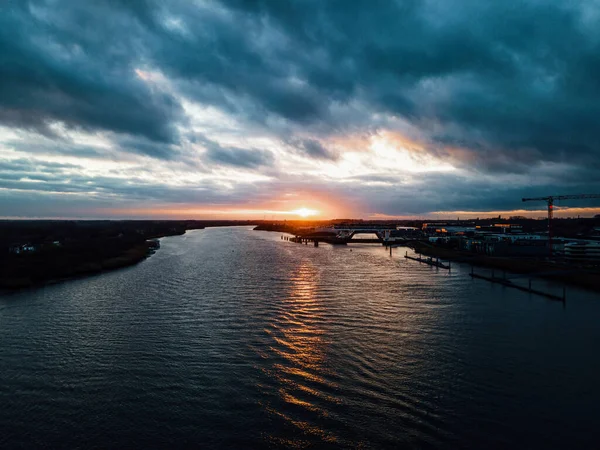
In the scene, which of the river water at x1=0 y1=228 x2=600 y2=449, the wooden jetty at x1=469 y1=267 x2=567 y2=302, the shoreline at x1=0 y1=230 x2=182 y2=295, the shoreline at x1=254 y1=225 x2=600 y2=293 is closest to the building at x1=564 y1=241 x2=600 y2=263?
the shoreline at x1=254 y1=225 x2=600 y2=293

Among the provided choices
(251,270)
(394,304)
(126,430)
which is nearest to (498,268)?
(394,304)

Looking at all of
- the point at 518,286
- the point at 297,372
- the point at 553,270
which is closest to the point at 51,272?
the point at 297,372

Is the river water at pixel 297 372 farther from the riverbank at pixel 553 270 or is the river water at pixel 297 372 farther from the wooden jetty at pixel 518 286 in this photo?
the riverbank at pixel 553 270

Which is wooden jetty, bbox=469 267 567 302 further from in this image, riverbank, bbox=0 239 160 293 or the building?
riverbank, bbox=0 239 160 293

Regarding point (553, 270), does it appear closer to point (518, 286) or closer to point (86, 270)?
point (518, 286)

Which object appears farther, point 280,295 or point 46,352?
point 280,295

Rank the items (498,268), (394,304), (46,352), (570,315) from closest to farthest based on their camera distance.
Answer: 1. (46,352)
2. (570,315)
3. (394,304)
4. (498,268)

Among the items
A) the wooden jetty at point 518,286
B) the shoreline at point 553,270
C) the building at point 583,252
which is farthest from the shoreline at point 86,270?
the building at point 583,252

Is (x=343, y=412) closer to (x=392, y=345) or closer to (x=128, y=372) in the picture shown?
(x=392, y=345)
